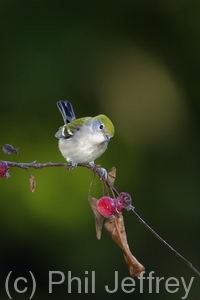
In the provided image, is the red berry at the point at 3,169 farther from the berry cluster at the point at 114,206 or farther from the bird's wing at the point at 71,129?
the bird's wing at the point at 71,129

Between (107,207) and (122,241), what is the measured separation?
25 centimetres

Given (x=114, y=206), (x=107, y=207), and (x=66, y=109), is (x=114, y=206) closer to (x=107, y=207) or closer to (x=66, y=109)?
(x=107, y=207)

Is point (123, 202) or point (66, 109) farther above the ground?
point (66, 109)

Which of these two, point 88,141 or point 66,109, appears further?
point 66,109

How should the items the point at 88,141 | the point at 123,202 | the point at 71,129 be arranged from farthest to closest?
the point at 71,129
the point at 88,141
the point at 123,202

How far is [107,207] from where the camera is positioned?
8.25 ft

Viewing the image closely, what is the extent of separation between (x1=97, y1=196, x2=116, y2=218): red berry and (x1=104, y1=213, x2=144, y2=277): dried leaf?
0.03m

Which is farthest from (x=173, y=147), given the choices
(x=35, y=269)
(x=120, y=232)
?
(x=120, y=232)

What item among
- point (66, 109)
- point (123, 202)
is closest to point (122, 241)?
point (123, 202)

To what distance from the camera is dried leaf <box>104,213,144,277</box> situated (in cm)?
225

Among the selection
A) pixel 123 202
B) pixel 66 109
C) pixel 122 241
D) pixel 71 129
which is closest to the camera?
pixel 122 241

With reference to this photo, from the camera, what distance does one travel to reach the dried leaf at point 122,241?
2254 millimetres

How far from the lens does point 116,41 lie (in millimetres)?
6426

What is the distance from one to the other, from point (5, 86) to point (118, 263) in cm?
233
